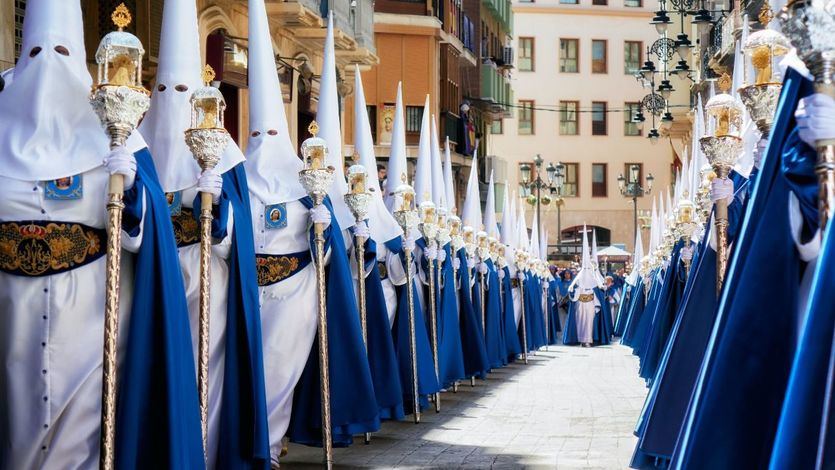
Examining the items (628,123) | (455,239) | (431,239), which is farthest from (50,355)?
(628,123)

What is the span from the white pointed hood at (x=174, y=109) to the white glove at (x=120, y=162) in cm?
167

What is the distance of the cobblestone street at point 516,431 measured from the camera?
999 centimetres

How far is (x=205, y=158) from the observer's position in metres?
7.84

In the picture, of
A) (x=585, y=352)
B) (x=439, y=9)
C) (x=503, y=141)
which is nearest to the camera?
(x=585, y=352)

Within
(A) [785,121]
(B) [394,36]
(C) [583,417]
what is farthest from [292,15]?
(B) [394,36]

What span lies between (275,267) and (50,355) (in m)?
3.37

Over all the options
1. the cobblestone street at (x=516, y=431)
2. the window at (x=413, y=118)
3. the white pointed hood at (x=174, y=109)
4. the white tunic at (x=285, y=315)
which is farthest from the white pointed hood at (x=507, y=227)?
the white pointed hood at (x=174, y=109)

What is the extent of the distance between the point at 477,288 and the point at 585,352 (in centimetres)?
936

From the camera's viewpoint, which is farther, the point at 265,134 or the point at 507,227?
the point at 507,227

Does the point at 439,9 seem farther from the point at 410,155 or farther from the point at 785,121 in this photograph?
the point at 785,121

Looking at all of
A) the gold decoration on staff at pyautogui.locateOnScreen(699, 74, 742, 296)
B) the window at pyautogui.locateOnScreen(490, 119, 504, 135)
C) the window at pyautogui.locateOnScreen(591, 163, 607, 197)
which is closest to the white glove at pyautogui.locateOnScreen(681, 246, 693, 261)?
the gold decoration on staff at pyautogui.locateOnScreen(699, 74, 742, 296)

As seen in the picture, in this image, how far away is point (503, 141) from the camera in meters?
68.1

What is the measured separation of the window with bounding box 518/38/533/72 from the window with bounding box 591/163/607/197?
5.53 m

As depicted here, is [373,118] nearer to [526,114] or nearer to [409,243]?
[409,243]
